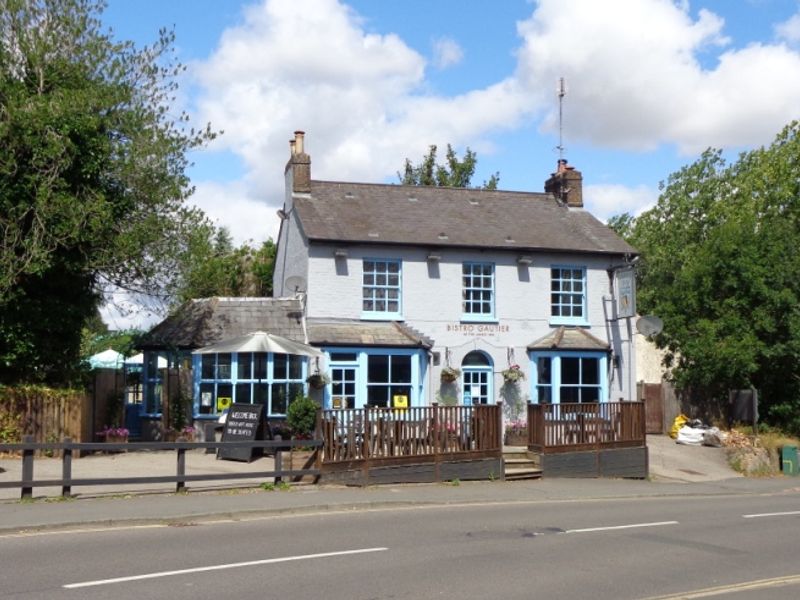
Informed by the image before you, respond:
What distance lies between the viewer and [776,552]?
1174cm

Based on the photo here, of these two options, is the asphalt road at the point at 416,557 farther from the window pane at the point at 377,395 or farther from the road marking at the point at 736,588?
the window pane at the point at 377,395

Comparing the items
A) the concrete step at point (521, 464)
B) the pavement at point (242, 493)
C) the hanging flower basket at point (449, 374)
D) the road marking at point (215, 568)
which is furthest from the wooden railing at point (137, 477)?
the hanging flower basket at point (449, 374)

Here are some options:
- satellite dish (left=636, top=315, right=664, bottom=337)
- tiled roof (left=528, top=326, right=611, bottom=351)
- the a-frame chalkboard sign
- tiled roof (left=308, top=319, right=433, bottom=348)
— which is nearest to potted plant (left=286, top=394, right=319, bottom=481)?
the a-frame chalkboard sign

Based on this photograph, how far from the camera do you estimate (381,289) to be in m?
26.9

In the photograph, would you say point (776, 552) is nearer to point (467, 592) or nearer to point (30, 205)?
point (467, 592)

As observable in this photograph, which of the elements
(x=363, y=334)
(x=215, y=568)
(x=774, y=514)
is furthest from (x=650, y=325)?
(x=215, y=568)

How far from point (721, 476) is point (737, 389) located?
7.73 meters

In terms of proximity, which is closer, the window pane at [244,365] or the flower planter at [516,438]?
the window pane at [244,365]

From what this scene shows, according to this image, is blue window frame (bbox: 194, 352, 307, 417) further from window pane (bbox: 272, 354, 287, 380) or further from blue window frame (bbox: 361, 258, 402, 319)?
blue window frame (bbox: 361, 258, 402, 319)

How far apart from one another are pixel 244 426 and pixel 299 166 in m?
10.7

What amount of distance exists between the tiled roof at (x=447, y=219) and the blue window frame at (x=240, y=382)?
380 cm

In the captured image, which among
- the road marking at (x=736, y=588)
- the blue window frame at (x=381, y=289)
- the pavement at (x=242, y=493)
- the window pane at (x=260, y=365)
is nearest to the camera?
the road marking at (x=736, y=588)

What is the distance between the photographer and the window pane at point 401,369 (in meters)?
26.0

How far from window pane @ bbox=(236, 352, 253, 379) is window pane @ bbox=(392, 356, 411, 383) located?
3.87m
